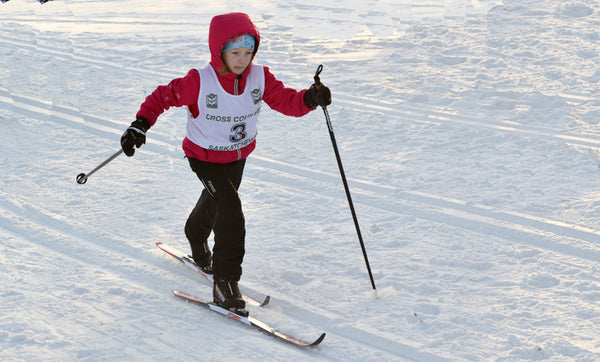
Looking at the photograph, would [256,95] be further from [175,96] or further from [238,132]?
[175,96]

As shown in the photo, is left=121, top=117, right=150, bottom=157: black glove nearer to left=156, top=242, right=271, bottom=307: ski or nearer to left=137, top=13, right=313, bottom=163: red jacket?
left=137, top=13, right=313, bottom=163: red jacket

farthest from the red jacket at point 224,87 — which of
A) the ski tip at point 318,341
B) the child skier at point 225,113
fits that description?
the ski tip at point 318,341

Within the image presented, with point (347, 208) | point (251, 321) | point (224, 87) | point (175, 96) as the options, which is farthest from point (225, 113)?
point (347, 208)

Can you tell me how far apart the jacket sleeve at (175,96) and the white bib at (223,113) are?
0.12ft

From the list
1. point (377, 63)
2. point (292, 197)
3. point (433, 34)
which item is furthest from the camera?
point (433, 34)

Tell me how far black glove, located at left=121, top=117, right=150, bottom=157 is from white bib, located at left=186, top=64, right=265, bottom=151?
0.94ft

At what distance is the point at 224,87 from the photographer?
3629mm

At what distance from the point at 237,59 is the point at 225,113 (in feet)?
1.04

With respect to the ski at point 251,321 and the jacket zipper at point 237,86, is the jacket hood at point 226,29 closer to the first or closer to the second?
the jacket zipper at point 237,86

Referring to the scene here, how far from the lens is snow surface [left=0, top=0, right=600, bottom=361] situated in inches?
139

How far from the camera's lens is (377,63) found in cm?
891

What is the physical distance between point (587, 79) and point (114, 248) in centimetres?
580

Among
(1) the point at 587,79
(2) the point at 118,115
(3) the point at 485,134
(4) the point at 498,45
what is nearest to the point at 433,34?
(4) the point at 498,45

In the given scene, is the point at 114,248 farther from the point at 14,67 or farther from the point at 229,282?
the point at 14,67
